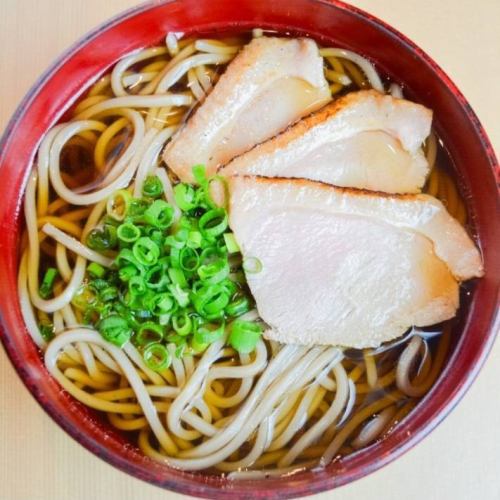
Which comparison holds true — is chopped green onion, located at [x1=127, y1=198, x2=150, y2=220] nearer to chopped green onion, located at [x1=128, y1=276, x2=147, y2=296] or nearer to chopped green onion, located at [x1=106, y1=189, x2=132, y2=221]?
chopped green onion, located at [x1=106, y1=189, x2=132, y2=221]

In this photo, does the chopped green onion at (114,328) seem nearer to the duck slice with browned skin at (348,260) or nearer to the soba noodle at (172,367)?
the soba noodle at (172,367)

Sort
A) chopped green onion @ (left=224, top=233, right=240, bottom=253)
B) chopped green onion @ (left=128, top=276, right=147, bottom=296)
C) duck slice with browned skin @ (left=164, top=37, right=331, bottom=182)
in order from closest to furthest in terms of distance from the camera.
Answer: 1. chopped green onion @ (left=128, top=276, right=147, bottom=296)
2. chopped green onion @ (left=224, top=233, right=240, bottom=253)
3. duck slice with browned skin @ (left=164, top=37, right=331, bottom=182)

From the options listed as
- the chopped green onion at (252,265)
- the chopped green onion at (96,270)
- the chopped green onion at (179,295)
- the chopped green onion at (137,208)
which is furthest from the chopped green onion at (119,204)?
the chopped green onion at (252,265)

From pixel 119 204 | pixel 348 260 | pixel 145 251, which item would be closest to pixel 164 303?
pixel 145 251

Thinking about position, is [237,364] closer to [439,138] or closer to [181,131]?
[181,131]

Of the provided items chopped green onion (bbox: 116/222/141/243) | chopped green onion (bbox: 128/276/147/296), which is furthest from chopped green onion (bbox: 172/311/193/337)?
chopped green onion (bbox: 116/222/141/243)

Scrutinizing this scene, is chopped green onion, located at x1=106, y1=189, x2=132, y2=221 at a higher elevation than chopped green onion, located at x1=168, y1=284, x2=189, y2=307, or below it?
higher

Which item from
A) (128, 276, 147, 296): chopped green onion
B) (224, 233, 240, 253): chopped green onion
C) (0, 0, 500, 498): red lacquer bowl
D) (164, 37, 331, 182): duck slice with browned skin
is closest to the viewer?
(0, 0, 500, 498): red lacquer bowl
